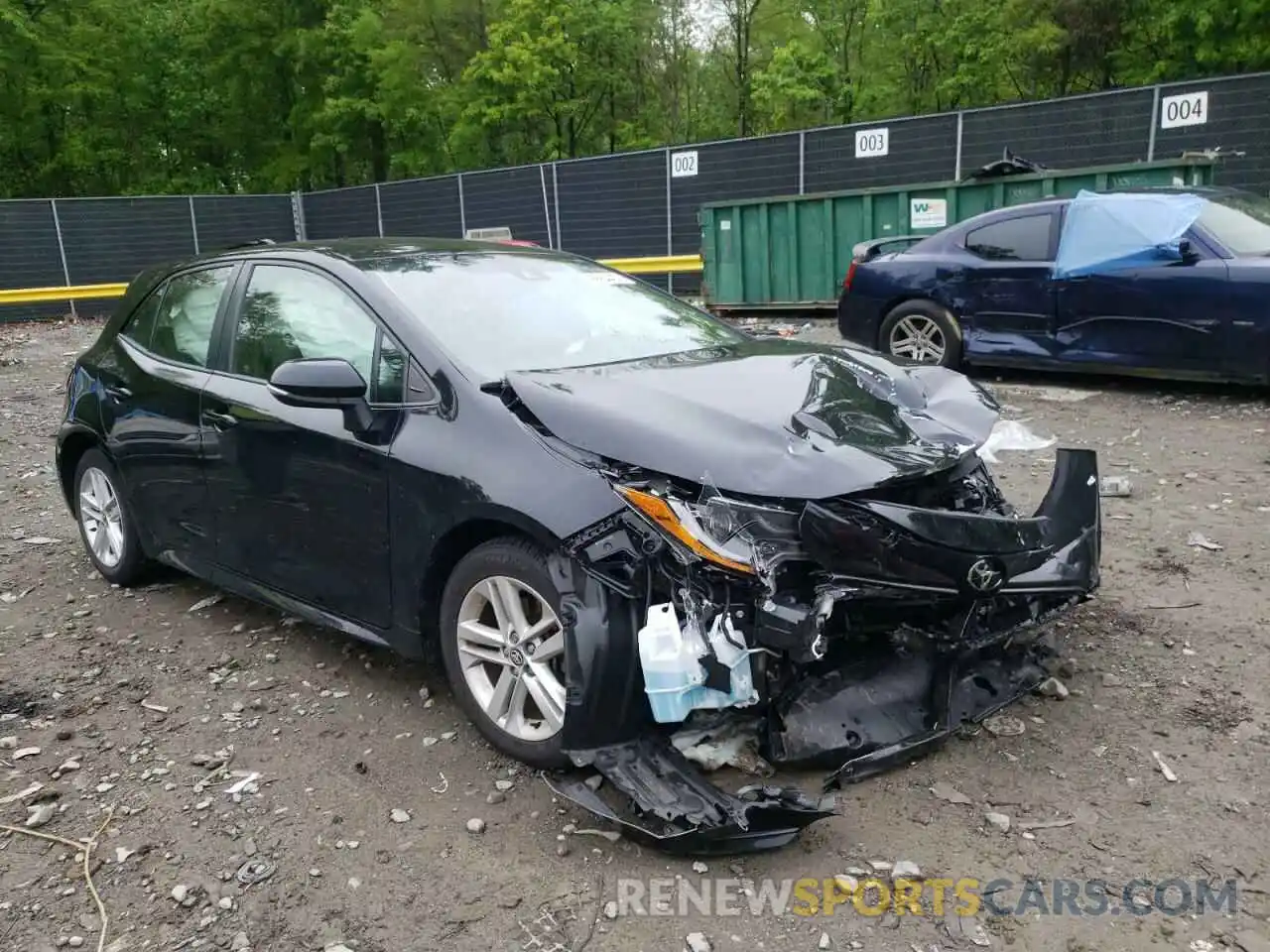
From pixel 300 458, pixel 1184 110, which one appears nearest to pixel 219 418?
pixel 300 458

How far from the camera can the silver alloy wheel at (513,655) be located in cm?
298

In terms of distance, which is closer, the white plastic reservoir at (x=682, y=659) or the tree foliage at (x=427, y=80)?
the white plastic reservoir at (x=682, y=659)

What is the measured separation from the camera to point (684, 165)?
56.3ft

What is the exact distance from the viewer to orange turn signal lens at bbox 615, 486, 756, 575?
2.65 m

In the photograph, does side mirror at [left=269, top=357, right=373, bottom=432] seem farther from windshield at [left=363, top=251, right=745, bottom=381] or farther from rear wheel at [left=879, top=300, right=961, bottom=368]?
rear wheel at [left=879, top=300, right=961, bottom=368]

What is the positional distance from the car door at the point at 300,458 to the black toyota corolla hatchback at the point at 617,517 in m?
0.01

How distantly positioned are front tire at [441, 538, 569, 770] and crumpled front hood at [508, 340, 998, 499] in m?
0.43

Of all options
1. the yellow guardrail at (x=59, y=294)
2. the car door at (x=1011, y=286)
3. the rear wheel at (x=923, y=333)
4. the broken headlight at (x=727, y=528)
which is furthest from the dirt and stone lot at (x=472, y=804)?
the yellow guardrail at (x=59, y=294)

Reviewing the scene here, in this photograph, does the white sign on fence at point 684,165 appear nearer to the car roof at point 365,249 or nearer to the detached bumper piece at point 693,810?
the car roof at point 365,249

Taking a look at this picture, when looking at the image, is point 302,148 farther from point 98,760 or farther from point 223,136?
point 98,760

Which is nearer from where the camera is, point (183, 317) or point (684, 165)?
point (183, 317)

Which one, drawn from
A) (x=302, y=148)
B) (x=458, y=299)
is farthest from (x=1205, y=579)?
(x=302, y=148)

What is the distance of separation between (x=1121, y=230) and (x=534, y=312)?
18.4ft

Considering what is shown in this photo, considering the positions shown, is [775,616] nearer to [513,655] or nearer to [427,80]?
[513,655]
